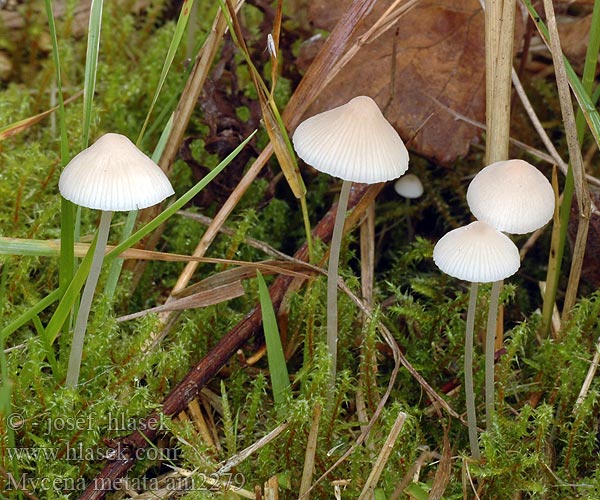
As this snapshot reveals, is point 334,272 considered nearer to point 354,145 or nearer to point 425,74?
point 354,145

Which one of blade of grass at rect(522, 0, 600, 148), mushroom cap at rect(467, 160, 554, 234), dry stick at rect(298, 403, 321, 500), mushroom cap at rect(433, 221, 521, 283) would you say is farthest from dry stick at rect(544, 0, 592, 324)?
dry stick at rect(298, 403, 321, 500)

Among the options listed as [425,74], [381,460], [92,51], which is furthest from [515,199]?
[92,51]

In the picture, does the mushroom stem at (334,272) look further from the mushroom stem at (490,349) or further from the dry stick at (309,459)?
the mushroom stem at (490,349)

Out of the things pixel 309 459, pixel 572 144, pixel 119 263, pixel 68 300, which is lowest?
pixel 309 459

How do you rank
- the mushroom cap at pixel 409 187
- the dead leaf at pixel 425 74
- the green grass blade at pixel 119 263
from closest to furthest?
the green grass blade at pixel 119 263, the dead leaf at pixel 425 74, the mushroom cap at pixel 409 187

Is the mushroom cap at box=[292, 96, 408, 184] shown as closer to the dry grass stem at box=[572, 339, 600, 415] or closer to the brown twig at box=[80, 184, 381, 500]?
the brown twig at box=[80, 184, 381, 500]

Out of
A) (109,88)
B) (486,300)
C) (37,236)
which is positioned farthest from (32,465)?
(109,88)

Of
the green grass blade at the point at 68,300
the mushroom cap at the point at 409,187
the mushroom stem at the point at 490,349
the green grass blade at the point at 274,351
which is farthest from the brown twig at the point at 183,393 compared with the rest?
the mushroom stem at the point at 490,349
